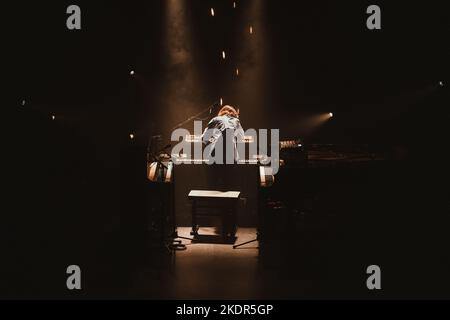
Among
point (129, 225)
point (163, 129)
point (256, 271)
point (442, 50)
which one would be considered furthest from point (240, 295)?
point (442, 50)

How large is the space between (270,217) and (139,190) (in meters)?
1.76

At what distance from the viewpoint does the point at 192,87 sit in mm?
7109

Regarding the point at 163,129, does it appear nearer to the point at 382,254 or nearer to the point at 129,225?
the point at 129,225

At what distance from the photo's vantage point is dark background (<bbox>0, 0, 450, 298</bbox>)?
6594 mm

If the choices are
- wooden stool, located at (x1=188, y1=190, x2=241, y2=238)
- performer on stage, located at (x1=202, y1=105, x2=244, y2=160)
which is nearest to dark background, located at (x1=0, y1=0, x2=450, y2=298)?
performer on stage, located at (x1=202, y1=105, x2=244, y2=160)

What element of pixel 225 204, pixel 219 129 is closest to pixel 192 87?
pixel 219 129

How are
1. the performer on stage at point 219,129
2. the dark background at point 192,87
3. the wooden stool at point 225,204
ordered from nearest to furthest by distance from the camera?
1. the wooden stool at point 225,204
2. the performer on stage at point 219,129
3. the dark background at point 192,87

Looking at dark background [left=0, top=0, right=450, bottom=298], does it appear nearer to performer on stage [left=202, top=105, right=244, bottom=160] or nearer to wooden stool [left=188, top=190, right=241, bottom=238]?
performer on stage [left=202, top=105, right=244, bottom=160]

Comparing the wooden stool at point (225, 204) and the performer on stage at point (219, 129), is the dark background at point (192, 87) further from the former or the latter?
the wooden stool at point (225, 204)

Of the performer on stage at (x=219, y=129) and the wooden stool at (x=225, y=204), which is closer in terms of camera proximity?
the wooden stool at (x=225, y=204)

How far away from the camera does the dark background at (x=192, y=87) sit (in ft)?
21.6

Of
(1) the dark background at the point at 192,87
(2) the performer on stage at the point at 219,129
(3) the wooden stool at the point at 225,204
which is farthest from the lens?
(1) the dark background at the point at 192,87

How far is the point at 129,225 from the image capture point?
4812mm

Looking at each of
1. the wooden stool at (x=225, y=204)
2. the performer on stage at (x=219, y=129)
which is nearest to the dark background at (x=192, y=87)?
the performer on stage at (x=219, y=129)
